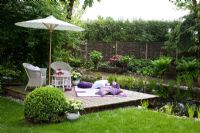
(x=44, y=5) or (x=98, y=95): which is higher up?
(x=44, y=5)

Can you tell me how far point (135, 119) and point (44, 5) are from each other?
6.42 metres

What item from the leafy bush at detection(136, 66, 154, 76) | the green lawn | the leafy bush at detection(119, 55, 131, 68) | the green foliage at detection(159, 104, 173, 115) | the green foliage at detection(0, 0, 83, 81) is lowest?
the green lawn

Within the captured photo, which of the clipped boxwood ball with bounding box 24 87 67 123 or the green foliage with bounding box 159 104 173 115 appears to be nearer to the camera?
the clipped boxwood ball with bounding box 24 87 67 123

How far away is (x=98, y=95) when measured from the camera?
9.44 metres

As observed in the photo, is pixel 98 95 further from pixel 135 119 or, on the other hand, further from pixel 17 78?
pixel 17 78

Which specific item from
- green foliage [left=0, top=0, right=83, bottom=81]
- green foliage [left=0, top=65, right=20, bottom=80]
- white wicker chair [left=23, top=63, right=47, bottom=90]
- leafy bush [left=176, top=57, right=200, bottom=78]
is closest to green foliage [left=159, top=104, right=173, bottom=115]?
white wicker chair [left=23, top=63, right=47, bottom=90]

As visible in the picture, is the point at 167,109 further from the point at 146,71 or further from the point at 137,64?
the point at 137,64

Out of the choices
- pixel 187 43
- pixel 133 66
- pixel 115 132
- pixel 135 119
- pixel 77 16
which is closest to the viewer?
pixel 115 132

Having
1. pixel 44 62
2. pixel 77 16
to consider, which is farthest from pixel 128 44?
pixel 44 62

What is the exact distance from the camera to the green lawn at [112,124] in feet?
20.5

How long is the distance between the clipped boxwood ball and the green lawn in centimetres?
18

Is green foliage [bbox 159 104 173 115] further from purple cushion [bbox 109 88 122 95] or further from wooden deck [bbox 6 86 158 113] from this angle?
purple cushion [bbox 109 88 122 95]

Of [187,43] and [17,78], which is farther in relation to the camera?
[187,43]

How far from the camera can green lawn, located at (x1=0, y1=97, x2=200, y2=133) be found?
624 cm
